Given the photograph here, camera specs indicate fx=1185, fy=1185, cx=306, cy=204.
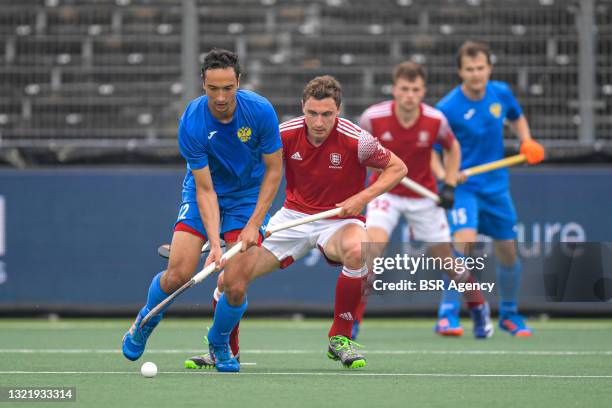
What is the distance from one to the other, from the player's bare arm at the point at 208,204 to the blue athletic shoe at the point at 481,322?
3.31 meters

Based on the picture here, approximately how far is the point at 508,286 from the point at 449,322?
27.9 inches

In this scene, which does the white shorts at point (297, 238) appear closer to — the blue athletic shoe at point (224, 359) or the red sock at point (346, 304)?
the red sock at point (346, 304)

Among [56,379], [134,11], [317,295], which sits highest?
[134,11]

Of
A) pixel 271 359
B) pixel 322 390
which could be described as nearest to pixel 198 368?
pixel 271 359

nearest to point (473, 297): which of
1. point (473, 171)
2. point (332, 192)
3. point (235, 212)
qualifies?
point (473, 171)

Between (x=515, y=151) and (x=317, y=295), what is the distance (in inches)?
91.3

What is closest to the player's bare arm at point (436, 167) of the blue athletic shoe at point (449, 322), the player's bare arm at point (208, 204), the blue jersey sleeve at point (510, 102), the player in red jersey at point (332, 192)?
the blue jersey sleeve at point (510, 102)

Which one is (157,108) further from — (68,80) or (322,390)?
(322,390)

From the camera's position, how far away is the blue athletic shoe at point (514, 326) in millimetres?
9492

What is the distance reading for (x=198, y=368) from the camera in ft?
22.5

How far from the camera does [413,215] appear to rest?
9391 mm

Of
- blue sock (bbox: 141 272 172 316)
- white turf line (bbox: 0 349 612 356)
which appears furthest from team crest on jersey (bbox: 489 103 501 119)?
blue sock (bbox: 141 272 172 316)

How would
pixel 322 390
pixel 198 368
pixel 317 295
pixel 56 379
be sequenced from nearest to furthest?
pixel 322 390 → pixel 56 379 → pixel 198 368 → pixel 317 295

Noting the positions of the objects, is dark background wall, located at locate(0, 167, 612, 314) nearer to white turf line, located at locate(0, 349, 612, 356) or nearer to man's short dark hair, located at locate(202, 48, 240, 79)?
white turf line, located at locate(0, 349, 612, 356)
